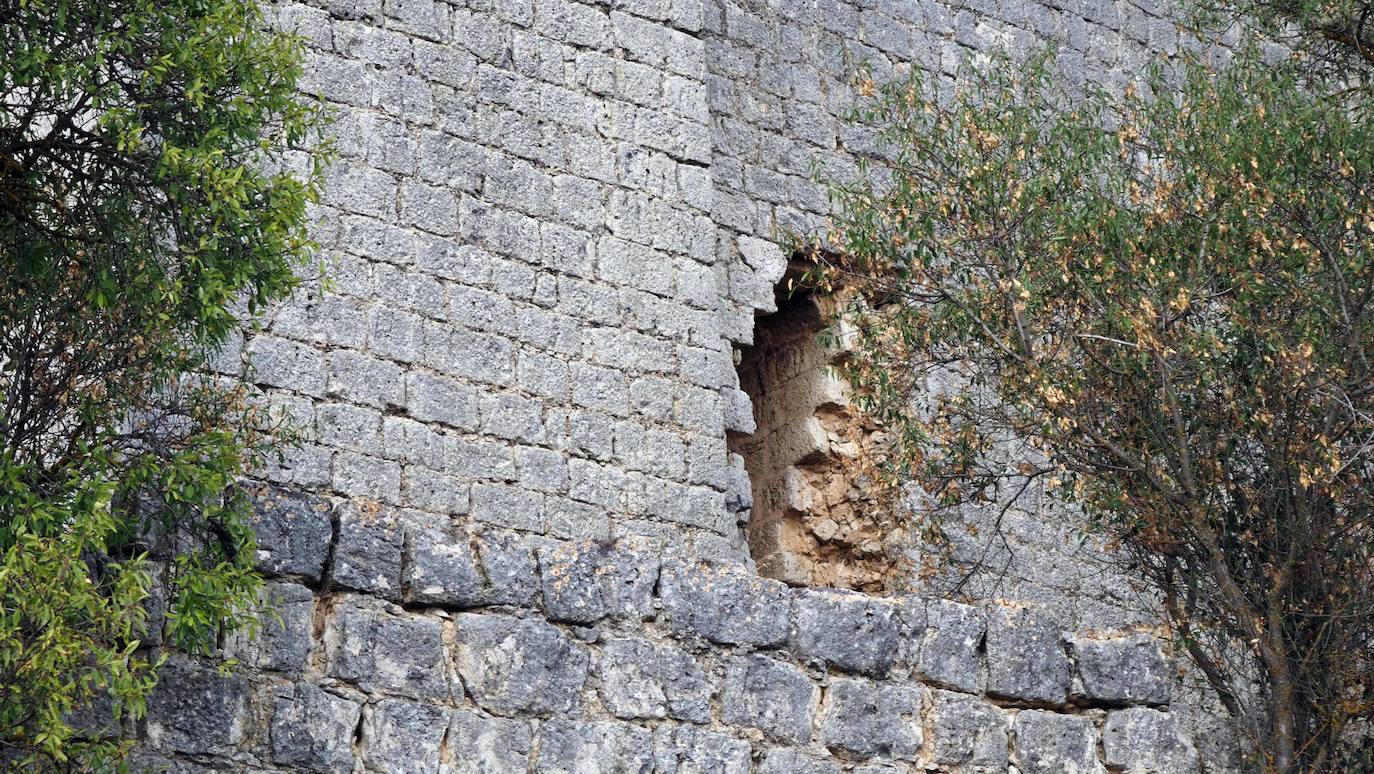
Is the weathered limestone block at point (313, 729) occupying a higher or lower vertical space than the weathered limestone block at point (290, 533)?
lower

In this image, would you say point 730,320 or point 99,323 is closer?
point 99,323

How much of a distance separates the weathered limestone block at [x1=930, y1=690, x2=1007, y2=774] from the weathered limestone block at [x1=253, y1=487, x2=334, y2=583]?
228 centimetres

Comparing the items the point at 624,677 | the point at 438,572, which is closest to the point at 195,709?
the point at 438,572

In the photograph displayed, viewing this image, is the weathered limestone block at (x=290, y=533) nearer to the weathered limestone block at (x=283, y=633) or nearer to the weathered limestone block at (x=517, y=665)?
the weathered limestone block at (x=283, y=633)

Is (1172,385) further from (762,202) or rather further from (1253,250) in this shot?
(762,202)

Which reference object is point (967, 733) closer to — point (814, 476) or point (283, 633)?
point (283, 633)

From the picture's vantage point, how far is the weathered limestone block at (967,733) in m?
6.96

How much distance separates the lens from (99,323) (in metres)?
6.25

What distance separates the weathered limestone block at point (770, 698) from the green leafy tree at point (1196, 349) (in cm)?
173

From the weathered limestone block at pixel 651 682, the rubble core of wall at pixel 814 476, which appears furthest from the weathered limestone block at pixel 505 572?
the rubble core of wall at pixel 814 476

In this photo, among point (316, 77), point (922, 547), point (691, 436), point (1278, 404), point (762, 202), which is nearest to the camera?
point (1278, 404)

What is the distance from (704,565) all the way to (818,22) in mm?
5924

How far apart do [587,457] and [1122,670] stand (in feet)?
10.2

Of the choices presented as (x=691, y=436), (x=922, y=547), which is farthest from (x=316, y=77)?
(x=922, y=547)
